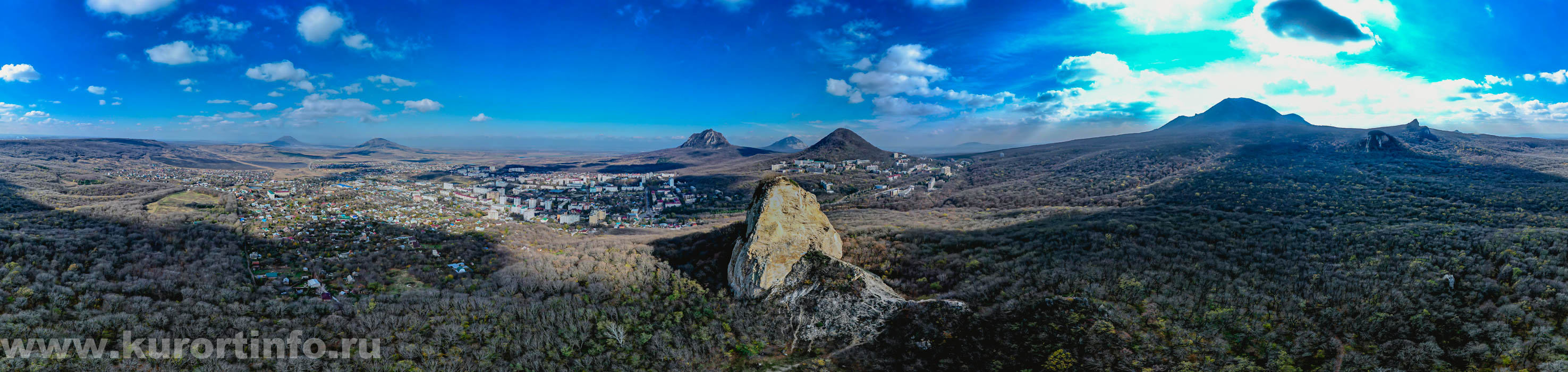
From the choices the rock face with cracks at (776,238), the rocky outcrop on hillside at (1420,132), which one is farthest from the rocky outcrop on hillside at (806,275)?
the rocky outcrop on hillside at (1420,132)

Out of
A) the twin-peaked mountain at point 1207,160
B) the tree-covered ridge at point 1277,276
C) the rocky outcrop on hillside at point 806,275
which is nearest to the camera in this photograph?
the tree-covered ridge at point 1277,276

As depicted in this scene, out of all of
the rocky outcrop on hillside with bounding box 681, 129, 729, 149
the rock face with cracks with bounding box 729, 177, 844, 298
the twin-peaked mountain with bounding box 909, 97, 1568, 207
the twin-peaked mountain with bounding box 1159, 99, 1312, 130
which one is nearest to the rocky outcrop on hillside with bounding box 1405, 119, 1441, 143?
the twin-peaked mountain with bounding box 909, 97, 1568, 207

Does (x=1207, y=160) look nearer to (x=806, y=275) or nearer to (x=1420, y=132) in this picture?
(x=1420, y=132)

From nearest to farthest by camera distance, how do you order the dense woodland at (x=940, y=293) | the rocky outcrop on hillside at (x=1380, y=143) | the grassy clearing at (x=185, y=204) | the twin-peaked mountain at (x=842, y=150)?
the dense woodland at (x=940, y=293)
the grassy clearing at (x=185, y=204)
the rocky outcrop on hillside at (x=1380, y=143)
the twin-peaked mountain at (x=842, y=150)

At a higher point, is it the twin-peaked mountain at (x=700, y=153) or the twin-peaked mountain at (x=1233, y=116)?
the twin-peaked mountain at (x=1233, y=116)

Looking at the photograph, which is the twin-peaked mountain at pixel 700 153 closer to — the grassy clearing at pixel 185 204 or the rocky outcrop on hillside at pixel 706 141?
the rocky outcrop on hillside at pixel 706 141

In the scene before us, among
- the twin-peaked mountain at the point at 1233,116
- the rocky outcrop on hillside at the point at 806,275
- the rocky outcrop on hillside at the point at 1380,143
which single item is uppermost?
the twin-peaked mountain at the point at 1233,116

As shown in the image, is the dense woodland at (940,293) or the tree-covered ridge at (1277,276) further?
the dense woodland at (940,293)
